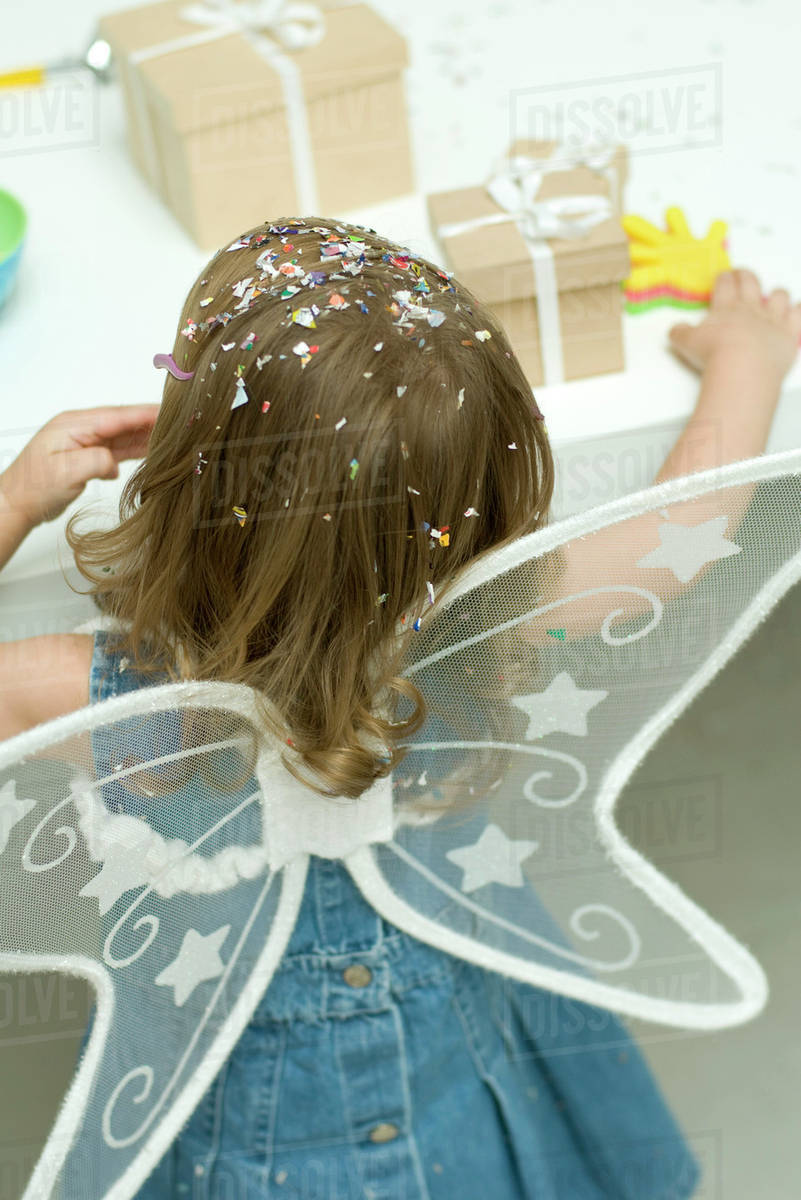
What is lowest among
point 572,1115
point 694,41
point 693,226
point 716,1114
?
point 716,1114

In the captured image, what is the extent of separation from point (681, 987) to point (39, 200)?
774 mm

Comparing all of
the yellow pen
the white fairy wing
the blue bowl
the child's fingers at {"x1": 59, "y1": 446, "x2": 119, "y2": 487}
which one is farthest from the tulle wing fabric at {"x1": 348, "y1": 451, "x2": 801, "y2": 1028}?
the yellow pen

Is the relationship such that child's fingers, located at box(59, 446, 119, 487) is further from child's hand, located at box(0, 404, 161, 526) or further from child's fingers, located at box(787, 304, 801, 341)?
child's fingers, located at box(787, 304, 801, 341)

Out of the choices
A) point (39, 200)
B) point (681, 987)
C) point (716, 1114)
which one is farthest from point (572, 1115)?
point (39, 200)

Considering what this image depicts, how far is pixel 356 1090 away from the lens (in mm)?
728

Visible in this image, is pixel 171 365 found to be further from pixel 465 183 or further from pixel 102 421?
pixel 465 183

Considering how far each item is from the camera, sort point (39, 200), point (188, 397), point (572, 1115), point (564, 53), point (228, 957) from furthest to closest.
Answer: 1. point (564, 53)
2. point (39, 200)
3. point (572, 1115)
4. point (228, 957)
5. point (188, 397)

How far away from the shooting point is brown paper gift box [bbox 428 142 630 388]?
788 mm

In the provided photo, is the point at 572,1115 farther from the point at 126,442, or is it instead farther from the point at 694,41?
the point at 694,41

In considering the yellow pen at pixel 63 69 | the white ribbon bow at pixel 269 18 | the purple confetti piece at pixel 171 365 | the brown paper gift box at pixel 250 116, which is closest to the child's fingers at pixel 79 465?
the purple confetti piece at pixel 171 365

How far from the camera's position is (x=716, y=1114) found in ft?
3.35

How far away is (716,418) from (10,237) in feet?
1.75

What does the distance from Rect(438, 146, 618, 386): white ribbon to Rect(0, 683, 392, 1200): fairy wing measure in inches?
13.0

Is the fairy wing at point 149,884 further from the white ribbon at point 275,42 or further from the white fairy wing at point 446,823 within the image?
the white ribbon at point 275,42
